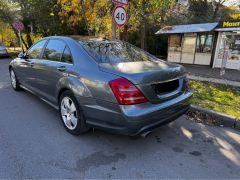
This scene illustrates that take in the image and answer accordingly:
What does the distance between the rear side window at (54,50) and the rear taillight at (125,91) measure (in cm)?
160

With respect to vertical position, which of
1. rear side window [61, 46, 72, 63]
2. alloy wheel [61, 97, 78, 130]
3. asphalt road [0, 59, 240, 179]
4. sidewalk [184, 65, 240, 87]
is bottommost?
sidewalk [184, 65, 240, 87]

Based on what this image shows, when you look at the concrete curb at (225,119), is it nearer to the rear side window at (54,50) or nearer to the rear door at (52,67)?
the rear door at (52,67)

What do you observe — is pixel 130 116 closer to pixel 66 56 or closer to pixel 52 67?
pixel 66 56

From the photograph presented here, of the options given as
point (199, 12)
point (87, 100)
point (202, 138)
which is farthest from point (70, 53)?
point (199, 12)

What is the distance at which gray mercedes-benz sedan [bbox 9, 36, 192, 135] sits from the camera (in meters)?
2.63

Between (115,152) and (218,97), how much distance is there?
3862mm

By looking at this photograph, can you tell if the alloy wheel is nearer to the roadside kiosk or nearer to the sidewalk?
the sidewalk

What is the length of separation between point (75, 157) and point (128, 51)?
2029 millimetres

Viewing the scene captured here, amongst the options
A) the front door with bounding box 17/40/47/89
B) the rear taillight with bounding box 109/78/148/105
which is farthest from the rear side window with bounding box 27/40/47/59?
the rear taillight with bounding box 109/78/148/105

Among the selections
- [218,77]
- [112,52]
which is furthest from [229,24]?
[112,52]

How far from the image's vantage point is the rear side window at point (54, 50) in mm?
3748

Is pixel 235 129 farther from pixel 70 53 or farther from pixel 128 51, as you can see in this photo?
pixel 70 53

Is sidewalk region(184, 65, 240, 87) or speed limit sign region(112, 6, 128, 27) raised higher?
speed limit sign region(112, 6, 128, 27)

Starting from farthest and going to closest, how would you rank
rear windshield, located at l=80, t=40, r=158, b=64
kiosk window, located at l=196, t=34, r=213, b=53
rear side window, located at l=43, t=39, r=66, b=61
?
kiosk window, located at l=196, t=34, r=213, b=53, rear side window, located at l=43, t=39, r=66, b=61, rear windshield, located at l=80, t=40, r=158, b=64
